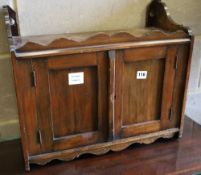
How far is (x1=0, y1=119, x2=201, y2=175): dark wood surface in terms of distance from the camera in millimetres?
1150

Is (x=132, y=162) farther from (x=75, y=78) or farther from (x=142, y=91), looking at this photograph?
(x=75, y=78)

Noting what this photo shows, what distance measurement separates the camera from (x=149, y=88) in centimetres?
123

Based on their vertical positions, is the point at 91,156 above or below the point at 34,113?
below

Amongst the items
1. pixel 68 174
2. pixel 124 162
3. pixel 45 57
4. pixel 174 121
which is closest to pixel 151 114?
pixel 174 121

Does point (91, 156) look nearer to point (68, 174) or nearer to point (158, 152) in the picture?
point (68, 174)

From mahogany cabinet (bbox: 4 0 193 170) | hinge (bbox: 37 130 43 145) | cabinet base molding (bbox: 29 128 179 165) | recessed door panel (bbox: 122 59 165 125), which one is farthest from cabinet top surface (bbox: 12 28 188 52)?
cabinet base molding (bbox: 29 128 179 165)

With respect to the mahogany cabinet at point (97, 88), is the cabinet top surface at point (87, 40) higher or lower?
higher

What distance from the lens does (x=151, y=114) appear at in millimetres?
1282

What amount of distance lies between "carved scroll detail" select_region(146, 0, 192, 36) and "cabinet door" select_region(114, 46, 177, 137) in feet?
0.50

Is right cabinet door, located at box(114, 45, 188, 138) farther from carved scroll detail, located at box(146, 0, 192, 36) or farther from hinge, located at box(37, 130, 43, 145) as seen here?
hinge, located at box(37, 130, 43, 145)

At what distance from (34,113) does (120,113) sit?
14.1 inches

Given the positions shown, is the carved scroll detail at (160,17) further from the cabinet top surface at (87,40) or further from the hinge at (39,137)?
the hinge at (39,137)

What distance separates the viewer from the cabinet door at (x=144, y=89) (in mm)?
1150

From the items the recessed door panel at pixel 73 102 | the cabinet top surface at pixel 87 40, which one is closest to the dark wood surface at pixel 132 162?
the recessed door panel at pixel 73 102
